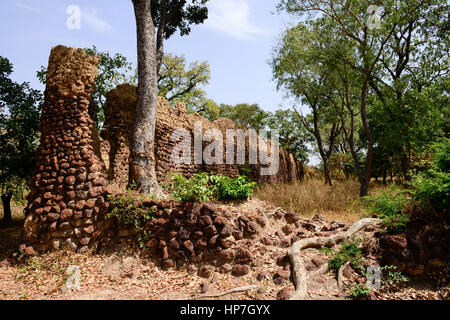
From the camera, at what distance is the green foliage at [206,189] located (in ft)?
18.9

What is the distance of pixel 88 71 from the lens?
6.50 m

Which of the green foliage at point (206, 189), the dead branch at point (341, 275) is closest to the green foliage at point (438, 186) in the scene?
the dead branch at point (341, 275)

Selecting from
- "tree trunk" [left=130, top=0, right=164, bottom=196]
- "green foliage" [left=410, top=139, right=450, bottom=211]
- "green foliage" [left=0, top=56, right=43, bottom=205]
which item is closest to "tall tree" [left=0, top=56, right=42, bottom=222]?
"green foliage" [left=0, top=56, right=43, bottom=205]

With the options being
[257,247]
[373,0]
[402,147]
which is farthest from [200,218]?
[373,0]

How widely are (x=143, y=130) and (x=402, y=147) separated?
32.3 feet

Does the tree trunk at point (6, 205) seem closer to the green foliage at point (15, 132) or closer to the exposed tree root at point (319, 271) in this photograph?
the green foliage at point (15, 132)

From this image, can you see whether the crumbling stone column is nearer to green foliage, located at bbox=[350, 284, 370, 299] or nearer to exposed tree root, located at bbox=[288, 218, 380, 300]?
exposed tree root, located at bbox=[288, 218, 380, 300]

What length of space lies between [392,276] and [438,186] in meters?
1.54

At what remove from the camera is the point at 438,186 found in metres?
4.21

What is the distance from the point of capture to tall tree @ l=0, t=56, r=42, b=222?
8.49m

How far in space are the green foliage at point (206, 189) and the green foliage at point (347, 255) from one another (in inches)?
83.2

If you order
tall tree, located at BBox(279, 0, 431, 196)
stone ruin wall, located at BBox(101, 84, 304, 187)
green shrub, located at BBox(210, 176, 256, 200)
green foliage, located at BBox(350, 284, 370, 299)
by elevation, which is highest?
tall tree, located at BBox(279, 0, 431, 196)

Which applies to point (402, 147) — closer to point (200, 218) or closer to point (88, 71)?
point (200, 218)

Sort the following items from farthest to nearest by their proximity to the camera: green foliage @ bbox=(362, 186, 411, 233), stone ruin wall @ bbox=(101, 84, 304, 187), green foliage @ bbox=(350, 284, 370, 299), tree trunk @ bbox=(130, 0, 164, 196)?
stone ruin wall @ bbox=(101, 84, 304, 187)
tree trunk @ bbox=(130, 0, 164, 196)
green foliage @ bbox=(362, 186, 411, 233)
green foliage @ bbox=(350, 284, 370, 299)
